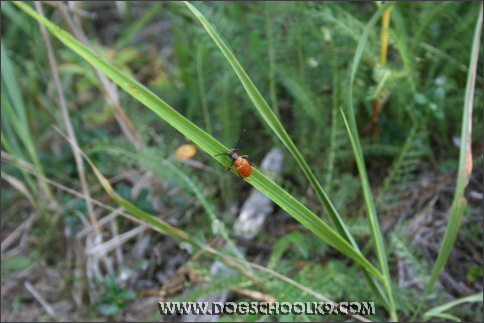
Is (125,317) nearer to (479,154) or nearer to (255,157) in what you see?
(255,157)

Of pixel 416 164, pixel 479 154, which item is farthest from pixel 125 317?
pixel 479 154

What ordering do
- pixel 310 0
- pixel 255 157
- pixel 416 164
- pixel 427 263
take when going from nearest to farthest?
pixel 427 263, pixel 310 0, pixel 416 164, pixel 255 157

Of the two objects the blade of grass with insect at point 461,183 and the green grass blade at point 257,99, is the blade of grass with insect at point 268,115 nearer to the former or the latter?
the green grass blade at point 257,99

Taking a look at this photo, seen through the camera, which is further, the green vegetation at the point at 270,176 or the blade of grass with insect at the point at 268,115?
the green vegetation at the point at 270,176

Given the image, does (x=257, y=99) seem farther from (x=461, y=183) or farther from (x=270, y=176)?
(x=270, y=176)

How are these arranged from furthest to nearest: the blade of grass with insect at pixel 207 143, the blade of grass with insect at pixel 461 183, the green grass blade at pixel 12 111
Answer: the green grass blade at pixel 12 111
the blade of grass with insect at pixel 461 183
the blade of grass with insect at pixel 207 143

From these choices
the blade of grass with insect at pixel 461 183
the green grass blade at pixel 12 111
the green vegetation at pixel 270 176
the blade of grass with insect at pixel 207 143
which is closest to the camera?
the blade of grass with insect at pixel 207 143

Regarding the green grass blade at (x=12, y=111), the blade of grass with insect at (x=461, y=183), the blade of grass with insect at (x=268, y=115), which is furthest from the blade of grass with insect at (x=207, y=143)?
the green grass blade at (x=12, y=111)

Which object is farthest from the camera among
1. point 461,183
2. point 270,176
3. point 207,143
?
point 270,176

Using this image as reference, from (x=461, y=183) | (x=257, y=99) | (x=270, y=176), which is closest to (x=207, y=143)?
(x=257, y=99)
